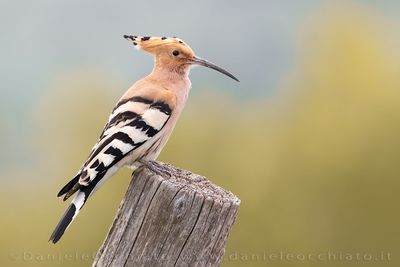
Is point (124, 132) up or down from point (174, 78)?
down

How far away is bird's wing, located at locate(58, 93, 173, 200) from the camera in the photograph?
2.76 m

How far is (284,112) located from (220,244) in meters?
7.62

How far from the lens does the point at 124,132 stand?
115 inches

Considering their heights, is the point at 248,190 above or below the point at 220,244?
below

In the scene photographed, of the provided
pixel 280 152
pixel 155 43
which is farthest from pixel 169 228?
pixel 280 152

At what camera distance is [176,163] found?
27.3 ft

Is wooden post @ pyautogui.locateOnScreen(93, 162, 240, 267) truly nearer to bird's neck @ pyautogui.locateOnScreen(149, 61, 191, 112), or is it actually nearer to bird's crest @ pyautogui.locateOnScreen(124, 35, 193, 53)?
bird's neck @ pyautogui.locateOnScreen(149, 61, 191, 112)

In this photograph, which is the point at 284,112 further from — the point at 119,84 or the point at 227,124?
the point at 119,84

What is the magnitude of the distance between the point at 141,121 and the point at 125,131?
0.33ft

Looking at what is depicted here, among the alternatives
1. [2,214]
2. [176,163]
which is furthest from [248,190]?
[2,214]

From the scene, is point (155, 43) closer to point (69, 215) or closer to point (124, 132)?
point (124, 132)

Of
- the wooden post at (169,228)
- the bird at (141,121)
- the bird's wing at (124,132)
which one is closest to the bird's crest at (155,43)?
the bird at (141,121)

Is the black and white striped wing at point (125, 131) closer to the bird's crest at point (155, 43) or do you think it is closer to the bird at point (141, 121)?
the bird at point (141, 121)

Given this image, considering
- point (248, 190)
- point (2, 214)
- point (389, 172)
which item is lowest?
point (2, 214)
